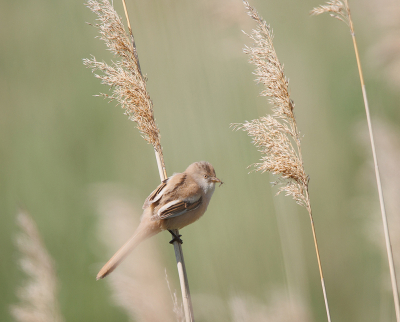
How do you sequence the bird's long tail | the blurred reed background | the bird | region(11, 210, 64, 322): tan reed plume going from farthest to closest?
the blurred reed background < region(11, 210, 64, 322): tan reed plume < the bird < the bird's long tail

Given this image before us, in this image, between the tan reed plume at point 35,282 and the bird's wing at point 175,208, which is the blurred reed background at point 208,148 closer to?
the tan reed plume at point 35,282

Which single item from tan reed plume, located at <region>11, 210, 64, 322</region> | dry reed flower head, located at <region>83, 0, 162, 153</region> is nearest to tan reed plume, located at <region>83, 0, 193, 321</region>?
dry reed flower head, located at <region>83, 0, 162, 153</region>

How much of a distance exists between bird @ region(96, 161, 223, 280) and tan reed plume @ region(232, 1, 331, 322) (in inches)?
25.2

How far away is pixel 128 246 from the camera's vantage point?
2.06 metres

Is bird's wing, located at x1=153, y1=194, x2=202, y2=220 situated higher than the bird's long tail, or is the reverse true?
bird's wing, located at x1=153, y1=194, x2=202, y2=220

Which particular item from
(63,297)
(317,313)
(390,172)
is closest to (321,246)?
(317,313)

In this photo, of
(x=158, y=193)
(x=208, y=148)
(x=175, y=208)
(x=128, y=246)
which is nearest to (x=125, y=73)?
(x=158, y=193)

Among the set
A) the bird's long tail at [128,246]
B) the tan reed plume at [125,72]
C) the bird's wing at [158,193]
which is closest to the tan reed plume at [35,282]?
the bird's long tail at [128,246]

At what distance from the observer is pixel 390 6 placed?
256cm

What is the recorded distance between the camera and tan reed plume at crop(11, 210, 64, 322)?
231cm

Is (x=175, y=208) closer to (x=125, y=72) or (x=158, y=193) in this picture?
(x=158, y=193)

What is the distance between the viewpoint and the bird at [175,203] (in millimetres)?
2188

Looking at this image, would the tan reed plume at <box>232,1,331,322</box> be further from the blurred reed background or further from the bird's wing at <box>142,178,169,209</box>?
the blurred reed background

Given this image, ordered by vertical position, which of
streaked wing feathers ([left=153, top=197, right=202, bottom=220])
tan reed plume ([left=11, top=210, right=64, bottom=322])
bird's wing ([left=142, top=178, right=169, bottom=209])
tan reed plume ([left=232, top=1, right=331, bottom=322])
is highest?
tan reed plume ([left=232, top=1, right=331, bottom=322])
